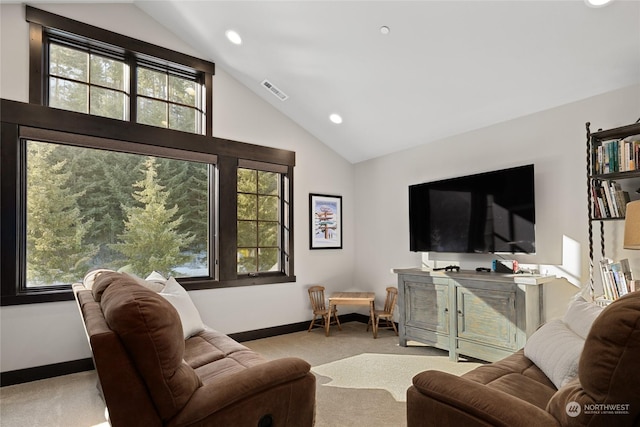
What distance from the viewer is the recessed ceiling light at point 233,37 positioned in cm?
374

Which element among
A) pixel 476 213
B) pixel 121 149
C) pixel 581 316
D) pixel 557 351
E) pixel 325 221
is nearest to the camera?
pixel 557 351

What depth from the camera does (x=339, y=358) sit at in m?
3.69

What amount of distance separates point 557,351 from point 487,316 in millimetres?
1629

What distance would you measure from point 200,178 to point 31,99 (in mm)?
1619

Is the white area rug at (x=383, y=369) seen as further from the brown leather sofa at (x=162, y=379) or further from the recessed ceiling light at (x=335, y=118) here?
the recessed ceiling light at (x=335, y=118)

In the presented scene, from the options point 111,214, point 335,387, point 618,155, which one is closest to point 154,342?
point 335,387

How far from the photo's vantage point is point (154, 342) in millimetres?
1395

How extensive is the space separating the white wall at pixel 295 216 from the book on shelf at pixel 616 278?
3114 millimetres

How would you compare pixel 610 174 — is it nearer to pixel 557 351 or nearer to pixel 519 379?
pixel 557 351

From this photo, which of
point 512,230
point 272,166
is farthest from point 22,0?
point 512,230

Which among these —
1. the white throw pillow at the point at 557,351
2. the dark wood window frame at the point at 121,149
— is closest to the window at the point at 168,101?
the dark wood window frame at the point at 121,149

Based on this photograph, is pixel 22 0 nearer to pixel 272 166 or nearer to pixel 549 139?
pixel 272 166

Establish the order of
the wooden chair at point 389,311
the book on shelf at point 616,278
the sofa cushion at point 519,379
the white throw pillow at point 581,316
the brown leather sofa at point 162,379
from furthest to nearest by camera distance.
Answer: the wooden chair at point 389,311
the book on shelf at point 616,278
the white throw pillow at point 581,316
the sofa cushion at point 519,379
the brown leather sofa at point 162,379

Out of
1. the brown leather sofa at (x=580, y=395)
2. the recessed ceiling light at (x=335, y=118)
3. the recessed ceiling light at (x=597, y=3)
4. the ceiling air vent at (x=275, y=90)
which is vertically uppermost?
the ceiling air vent at (x=275, y=90)
